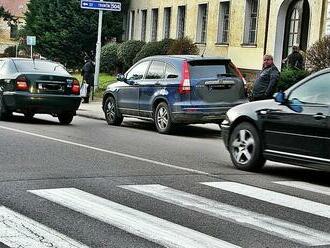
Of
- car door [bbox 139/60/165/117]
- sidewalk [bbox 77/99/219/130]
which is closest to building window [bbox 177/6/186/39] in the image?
sidewalk [bbox 77/99/219/130]

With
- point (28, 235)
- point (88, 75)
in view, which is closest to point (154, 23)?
point (88, 75)

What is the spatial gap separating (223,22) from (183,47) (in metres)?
2.20

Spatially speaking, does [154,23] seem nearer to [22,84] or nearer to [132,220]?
[22,84]

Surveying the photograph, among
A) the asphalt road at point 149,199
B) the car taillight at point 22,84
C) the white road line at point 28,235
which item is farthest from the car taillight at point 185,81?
the white road line at point 28,235

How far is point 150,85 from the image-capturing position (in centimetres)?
1581

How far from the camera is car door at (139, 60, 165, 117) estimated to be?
1559 cm

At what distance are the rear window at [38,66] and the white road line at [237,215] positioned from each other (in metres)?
9.07

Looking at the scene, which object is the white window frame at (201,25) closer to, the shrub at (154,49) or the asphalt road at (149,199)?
the shrub at (154,49)

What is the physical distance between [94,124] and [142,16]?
23.9 m

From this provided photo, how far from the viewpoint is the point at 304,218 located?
6562mm

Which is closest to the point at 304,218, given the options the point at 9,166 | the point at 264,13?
the point at 9,166

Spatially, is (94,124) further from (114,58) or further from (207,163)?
(114,58)

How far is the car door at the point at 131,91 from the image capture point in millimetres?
16375

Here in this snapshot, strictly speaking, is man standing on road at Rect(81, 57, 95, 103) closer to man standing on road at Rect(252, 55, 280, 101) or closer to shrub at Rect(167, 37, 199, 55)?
shrub at Rect(167, 37, 199, 55)
